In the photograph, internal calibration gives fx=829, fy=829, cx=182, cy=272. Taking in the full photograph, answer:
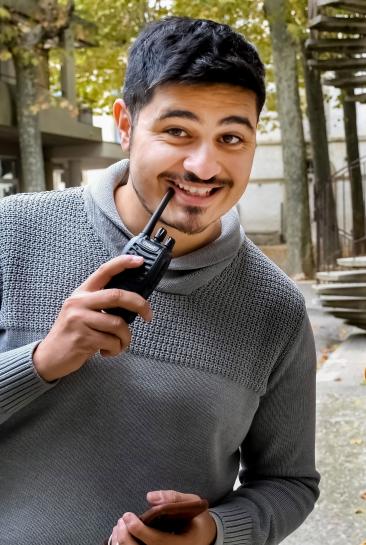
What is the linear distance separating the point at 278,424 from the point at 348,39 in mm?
11006

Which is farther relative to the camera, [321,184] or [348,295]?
[321,184]

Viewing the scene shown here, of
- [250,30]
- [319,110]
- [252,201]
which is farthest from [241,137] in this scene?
[252,201]

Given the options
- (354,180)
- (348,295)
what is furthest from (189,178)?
(354,180)

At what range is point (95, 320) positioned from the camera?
1.37 meters

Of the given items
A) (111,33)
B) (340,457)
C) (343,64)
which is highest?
(111,33)

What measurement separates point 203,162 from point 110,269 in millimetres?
327

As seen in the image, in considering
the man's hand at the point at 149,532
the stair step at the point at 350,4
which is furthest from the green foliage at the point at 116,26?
the man's hand at the point at 149,532

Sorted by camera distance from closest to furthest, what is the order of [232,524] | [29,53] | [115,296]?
1. [115,296]
2. [232,524]
3. [29,53]

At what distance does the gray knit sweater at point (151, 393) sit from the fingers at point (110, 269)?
0.20m

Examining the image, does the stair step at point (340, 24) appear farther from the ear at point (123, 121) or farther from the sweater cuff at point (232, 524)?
the sweater cuff at point (232, 524)

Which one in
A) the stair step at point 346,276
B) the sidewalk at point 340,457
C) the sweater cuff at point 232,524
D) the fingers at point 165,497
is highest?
the fingers at point 165,497

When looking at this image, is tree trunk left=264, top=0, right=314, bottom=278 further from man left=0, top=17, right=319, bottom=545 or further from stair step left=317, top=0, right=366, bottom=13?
man left=0, top=17, right=319, bottom=545

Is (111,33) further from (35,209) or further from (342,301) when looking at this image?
(35,209)

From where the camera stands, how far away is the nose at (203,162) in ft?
5.17
